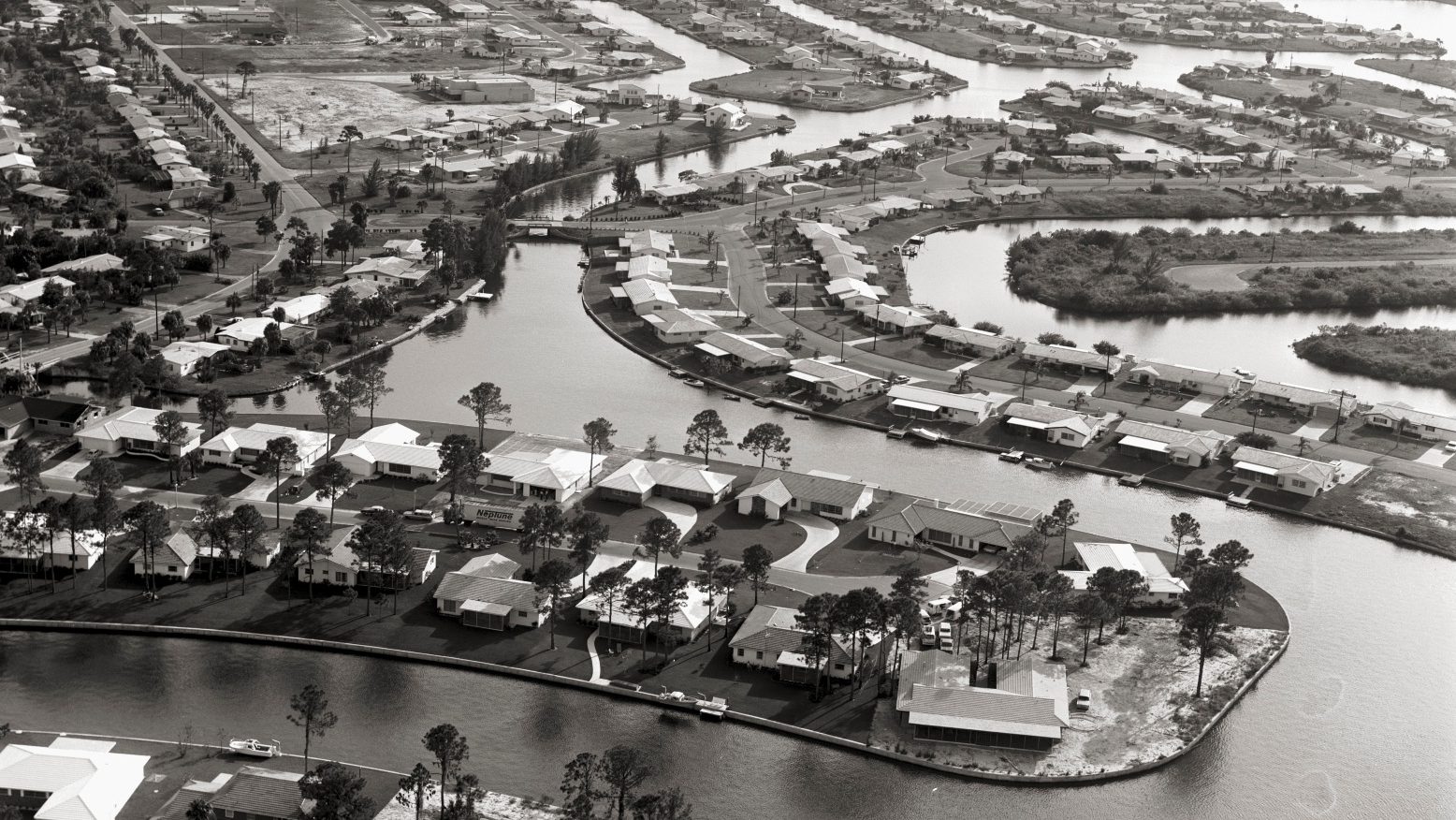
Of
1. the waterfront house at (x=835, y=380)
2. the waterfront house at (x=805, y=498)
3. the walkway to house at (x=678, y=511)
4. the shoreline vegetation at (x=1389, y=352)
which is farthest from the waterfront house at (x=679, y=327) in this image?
the shoreline vegetation at (x=1389, y=352)

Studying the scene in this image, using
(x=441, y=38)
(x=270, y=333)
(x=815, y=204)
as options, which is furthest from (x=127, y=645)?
(x=441, y=38)

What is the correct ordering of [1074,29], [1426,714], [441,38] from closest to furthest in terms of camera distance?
[1426,714] < [441,38] < [1074,29]

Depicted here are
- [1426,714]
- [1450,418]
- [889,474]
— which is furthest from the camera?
[1450,418]

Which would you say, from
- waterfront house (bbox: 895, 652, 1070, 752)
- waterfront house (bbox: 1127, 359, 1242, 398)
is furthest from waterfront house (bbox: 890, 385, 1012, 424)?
waterfront house (bbox: 895, 652, 1070, 752)

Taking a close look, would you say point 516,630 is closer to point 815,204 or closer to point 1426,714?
point 1426,714

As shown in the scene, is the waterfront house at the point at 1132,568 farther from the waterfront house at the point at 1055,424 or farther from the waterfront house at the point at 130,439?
the waterfront house at the point at 130,439

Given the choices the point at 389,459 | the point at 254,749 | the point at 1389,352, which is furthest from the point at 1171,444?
the point at 254,749
